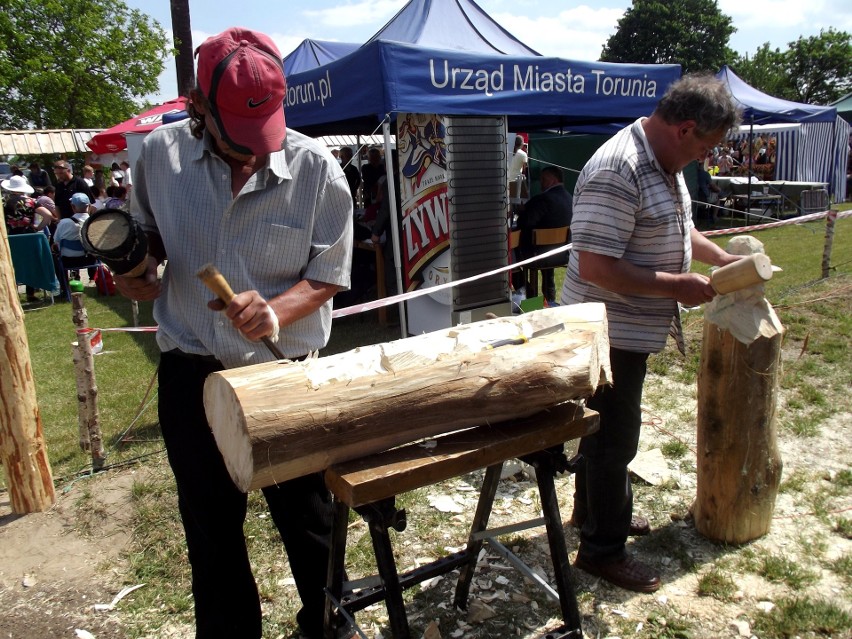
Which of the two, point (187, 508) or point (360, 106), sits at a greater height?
point (360, 106)

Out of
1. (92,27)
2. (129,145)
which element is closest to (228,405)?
(129,145)

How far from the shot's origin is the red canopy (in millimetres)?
9336

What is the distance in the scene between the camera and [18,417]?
306cm

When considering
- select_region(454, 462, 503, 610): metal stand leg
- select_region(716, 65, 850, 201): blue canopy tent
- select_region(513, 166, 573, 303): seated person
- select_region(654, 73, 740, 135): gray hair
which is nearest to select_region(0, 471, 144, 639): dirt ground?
select_region(454, 462, 503, 610): metal stand leg

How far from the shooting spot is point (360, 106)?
5.08 metres

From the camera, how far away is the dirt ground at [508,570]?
93.7 inches

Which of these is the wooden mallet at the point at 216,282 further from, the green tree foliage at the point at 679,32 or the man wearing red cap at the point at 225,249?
the green tree foliage at the point at 679,32

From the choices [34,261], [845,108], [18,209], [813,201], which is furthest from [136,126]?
[845,108]

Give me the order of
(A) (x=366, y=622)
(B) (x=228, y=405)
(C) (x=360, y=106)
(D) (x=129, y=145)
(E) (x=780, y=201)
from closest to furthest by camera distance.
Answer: (B) (x=228, y=405) < (A) (x=366, y=622) < (C) (x=360, y=106) < (D) (x=129, y=145) < (E) (x=780, y=201)

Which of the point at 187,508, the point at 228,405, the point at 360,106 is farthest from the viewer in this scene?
the point at 360,106

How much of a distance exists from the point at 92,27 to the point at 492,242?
19700mm

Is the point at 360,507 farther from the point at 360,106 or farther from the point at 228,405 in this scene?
the point at 360,106

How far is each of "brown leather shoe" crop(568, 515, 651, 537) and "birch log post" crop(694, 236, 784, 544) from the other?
9.4 inches

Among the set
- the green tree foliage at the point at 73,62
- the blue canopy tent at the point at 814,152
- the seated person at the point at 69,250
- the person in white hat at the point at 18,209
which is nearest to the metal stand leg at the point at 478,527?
the seated person at the point at 69,250
